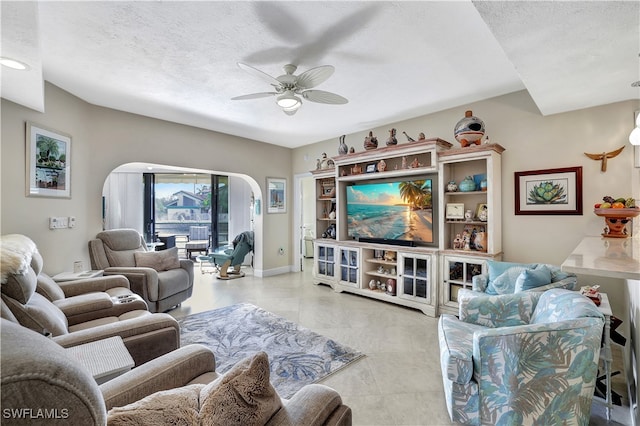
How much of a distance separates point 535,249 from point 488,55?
2.18 metres

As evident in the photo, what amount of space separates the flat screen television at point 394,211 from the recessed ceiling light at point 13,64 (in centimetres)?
378

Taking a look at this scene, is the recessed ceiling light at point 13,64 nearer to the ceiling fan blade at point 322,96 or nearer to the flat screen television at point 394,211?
the ceiling fan blade at point 322,96

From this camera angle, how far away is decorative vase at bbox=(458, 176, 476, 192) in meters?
3.46

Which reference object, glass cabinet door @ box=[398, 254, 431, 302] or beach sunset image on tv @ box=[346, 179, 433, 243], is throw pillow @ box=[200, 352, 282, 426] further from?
beach sunset image on tv @ box=[346, 179, 433, 243]

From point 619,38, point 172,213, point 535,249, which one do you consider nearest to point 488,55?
point 619,38

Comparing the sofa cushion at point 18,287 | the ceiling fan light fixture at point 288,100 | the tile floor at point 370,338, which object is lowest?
the tile floor at point 370,338

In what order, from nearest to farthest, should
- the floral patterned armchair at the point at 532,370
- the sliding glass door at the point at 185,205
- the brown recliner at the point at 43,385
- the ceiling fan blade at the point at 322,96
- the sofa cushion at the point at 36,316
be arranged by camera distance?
the brown recliner at the point at 43,385 < the floral patterned armchair at the point at 532,370 < the sofa cushion at the point at 36,316 < the ceiling fan blade at the point at 322,96 < the sliding glass door at the point at 185,205

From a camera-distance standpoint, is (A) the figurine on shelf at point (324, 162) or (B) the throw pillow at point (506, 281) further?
(A) the figurine on shelf at point (324, 162)

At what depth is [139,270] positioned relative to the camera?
3.43 m

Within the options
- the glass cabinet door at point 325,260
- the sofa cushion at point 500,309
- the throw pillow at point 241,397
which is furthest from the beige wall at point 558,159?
the throw pillow at point 241,397

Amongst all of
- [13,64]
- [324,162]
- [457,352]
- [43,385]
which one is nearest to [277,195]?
[324,162]

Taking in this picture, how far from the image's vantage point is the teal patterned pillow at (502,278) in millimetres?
2703

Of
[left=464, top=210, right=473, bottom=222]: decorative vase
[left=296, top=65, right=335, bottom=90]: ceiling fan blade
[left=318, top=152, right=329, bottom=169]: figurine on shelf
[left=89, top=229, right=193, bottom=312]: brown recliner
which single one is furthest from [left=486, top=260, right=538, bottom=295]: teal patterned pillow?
[left=89, top=229, right=193, bottom=312]: brown recliner

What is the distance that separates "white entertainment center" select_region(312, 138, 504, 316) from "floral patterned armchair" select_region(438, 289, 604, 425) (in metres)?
1.69
